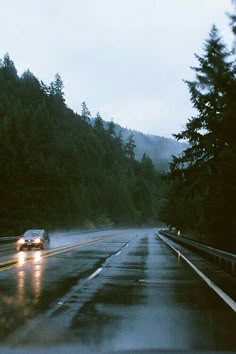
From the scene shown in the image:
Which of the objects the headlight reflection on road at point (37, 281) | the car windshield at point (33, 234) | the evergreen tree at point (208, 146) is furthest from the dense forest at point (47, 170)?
the headlight reflection on road at point (37, 281)

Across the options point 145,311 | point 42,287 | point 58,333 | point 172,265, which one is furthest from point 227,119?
point 58,333

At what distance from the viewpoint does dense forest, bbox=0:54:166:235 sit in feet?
263

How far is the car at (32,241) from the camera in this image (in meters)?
41.0

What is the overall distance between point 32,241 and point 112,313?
30.7m

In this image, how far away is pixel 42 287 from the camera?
52.3 ft

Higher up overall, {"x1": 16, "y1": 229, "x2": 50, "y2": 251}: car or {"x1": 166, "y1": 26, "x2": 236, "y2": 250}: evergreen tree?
{"x1": 166, "y1": 26, "x2": 236, "y2": 250}: evergreen tree

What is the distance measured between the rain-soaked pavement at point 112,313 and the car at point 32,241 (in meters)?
21.2

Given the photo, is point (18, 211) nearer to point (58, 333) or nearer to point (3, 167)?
point (3, 167)

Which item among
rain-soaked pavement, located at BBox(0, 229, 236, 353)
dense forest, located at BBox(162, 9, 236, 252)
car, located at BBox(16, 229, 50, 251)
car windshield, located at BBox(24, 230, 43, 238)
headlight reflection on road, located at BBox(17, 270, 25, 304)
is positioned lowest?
rain-soaked pavement, located at BBox(0, 229, 236, 353)

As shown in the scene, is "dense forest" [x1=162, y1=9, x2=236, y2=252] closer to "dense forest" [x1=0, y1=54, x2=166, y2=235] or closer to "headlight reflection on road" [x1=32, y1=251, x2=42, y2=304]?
"dense forest" [x1=0, y1=54, x2=166, y2=235]

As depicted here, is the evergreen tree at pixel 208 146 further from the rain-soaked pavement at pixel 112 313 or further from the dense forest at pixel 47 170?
→ the rain-soaked pavement at pixel 112 313

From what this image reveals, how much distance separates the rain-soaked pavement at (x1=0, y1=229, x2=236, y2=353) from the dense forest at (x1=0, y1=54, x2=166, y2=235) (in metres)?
30.8

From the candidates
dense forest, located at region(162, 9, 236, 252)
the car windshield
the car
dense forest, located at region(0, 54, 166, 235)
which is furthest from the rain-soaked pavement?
dense forest, located at region(0, 54, 166, 235)

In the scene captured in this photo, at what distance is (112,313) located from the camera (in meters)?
11.5
